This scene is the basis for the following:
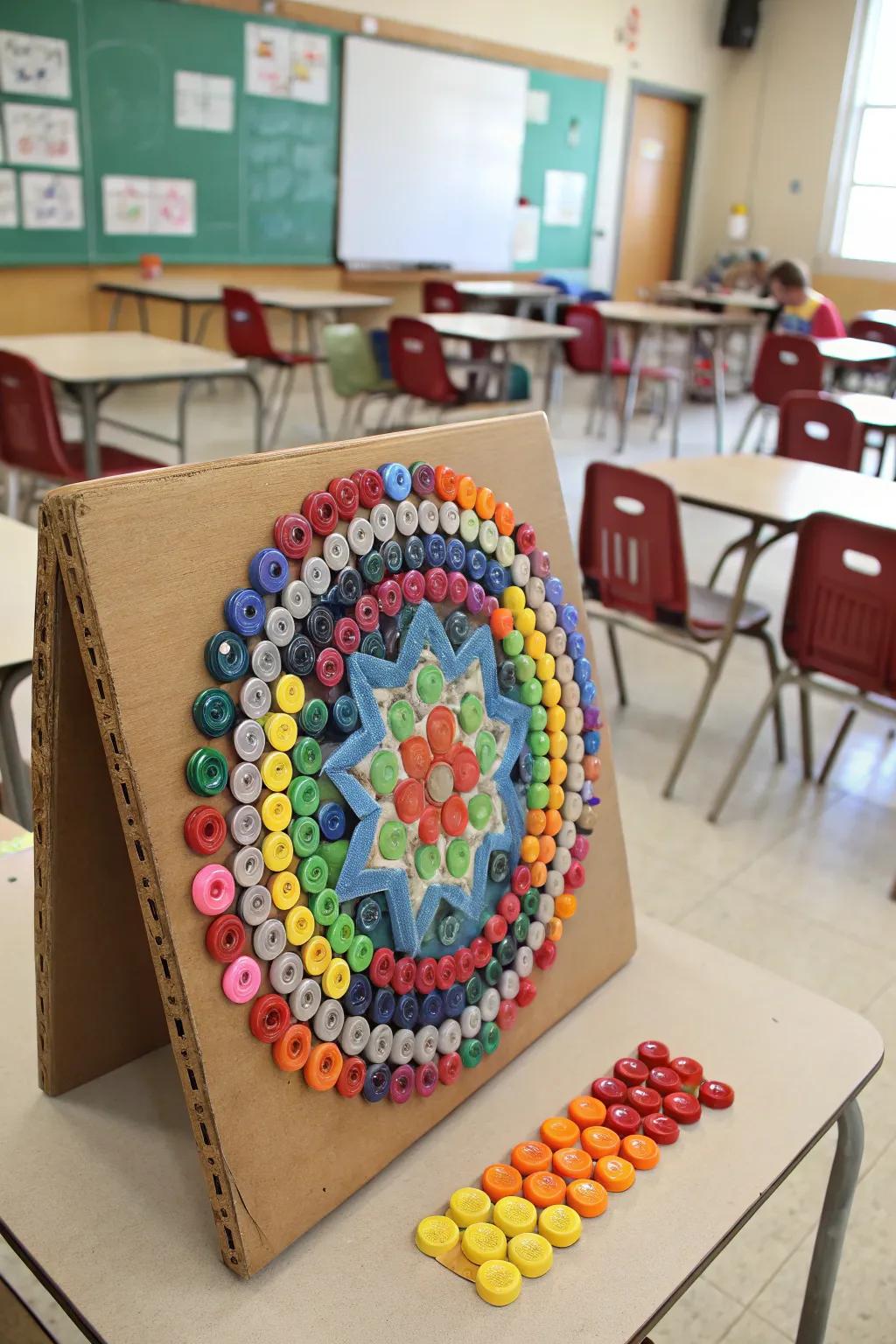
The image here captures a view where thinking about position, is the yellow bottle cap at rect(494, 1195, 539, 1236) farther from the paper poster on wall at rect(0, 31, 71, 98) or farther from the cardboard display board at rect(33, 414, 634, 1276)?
the paper poster on wall at rect(0, 31, 71, 98)

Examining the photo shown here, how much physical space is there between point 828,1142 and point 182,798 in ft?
4.63

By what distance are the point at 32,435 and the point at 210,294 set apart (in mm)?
3056

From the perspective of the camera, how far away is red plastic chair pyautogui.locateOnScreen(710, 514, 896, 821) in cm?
232

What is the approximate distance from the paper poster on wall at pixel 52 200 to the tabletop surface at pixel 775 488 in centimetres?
466

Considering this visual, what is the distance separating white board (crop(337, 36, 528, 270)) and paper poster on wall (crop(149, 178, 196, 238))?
3.87 ft

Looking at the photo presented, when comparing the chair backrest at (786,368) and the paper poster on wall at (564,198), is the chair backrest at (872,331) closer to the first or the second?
the chair backrest at (786,368)

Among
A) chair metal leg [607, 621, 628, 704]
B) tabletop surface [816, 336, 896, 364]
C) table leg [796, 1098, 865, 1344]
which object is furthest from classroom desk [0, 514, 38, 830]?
tabletop surface [816, 336, 896, 364]

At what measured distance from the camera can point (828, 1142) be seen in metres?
1.68

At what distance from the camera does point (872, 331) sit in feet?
23.0

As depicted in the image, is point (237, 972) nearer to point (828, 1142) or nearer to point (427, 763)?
point (427, 763)

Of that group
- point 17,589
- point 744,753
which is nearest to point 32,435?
point 17,589

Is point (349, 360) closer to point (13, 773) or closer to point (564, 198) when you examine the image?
point (13, 773)

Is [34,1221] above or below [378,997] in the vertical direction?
below

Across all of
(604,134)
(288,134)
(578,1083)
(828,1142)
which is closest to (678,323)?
(288,134)
